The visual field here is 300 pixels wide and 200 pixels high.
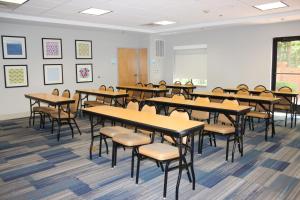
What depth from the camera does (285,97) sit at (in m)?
6.51

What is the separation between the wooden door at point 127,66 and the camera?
10.4 m

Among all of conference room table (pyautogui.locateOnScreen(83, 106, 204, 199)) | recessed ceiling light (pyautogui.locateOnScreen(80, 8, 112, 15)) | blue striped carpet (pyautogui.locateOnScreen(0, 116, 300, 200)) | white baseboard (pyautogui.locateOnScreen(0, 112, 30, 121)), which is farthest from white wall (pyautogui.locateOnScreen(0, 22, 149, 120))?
conference room table (pyautogui.locateOnScreen(83, 106, 204, 199))

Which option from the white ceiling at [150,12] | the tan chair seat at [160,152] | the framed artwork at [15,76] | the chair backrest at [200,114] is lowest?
the tan chair seat at [160,152]

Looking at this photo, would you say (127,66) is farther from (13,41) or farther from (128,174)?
(128,174)

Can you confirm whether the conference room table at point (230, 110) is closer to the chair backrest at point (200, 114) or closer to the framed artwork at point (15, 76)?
the chair backrest at point (200, 114)

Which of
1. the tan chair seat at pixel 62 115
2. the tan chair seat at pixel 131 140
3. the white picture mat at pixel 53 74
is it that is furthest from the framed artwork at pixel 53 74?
the tan chair seat at pixel 131 140

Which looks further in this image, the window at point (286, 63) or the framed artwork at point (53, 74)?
the framed artwork at point (53, 74)

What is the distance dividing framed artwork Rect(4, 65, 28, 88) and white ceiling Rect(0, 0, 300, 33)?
1553mm

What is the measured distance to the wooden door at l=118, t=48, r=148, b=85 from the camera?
1041 centimetres

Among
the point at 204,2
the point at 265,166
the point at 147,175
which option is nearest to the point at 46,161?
the point at 147,175

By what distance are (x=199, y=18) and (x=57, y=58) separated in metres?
4.69

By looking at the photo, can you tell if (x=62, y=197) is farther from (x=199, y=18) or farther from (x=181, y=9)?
(x=199, y=18)

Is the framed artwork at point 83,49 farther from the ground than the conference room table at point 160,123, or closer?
farther from the ground

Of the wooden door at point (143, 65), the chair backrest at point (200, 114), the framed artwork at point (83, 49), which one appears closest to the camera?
the chair backrest at point (200, 114)
